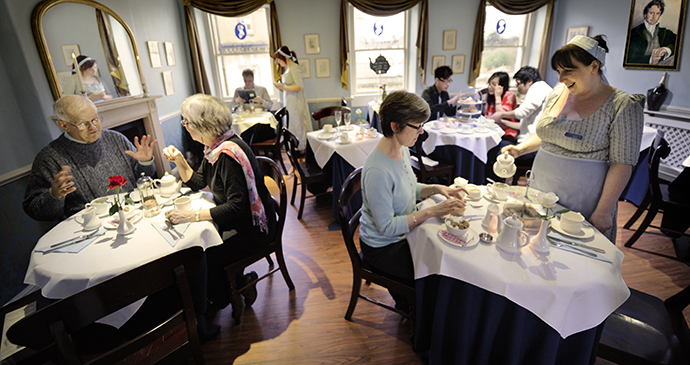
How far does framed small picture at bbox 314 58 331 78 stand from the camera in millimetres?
5727

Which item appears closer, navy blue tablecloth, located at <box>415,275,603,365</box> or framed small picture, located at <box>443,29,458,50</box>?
navy blue tablecloth, located at <box>415,275,603,365</box>

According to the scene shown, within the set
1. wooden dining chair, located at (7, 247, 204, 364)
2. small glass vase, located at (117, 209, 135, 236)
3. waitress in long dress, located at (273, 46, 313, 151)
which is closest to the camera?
wooden dining chair, located at (7, 247, 204, 364)

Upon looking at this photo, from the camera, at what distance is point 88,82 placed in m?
2.95

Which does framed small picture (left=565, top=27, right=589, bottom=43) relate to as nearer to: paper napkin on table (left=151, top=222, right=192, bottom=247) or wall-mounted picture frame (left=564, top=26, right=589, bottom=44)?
wall-mounted picture frame (left=564, top=26, right=589, bottom=44)

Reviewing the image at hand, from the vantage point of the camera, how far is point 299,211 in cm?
336

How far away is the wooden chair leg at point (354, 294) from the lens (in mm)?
1847

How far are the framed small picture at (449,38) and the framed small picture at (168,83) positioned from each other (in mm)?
4591

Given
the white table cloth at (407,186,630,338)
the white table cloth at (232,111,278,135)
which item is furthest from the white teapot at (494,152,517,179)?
the white table cloth at (232,111,278,135)

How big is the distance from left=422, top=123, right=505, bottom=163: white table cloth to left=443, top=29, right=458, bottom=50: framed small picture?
3.03 meters

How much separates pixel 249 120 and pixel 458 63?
3.95m

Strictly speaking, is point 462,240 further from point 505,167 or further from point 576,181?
point 576,181

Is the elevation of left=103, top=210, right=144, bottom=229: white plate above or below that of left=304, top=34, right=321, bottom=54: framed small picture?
below

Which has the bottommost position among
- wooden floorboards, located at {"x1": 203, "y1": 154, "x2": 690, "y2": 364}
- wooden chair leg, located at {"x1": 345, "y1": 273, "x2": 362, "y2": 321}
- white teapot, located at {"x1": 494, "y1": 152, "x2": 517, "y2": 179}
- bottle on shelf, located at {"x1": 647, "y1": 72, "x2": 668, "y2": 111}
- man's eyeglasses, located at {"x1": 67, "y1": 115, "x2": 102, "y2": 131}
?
wooden floorboards, located at {"x1": 203, "y1": 154, "x2": 690, "y2": 364}

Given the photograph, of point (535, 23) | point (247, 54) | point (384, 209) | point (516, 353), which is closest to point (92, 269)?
point (384, 209)
